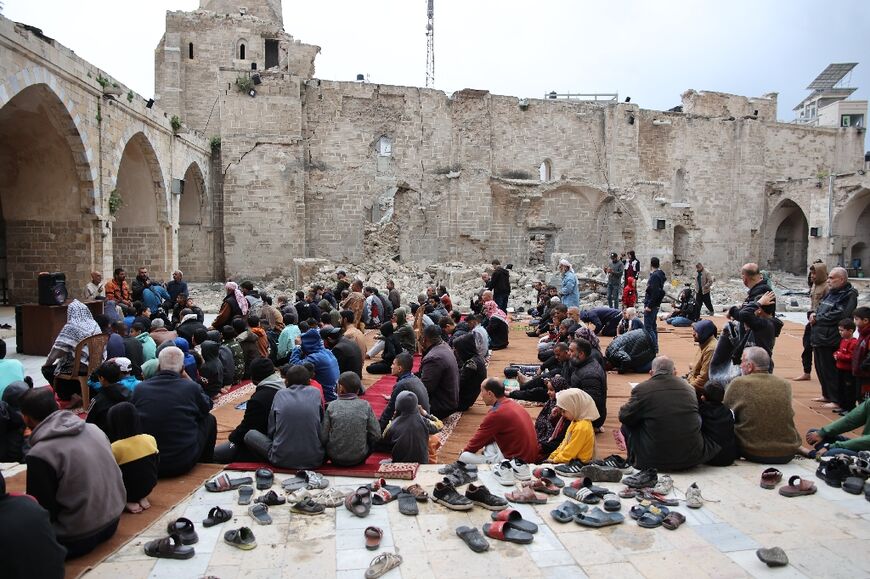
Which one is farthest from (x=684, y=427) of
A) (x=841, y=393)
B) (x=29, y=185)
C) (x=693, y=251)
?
(x=693, y=251)

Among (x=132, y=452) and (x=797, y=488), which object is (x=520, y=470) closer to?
(x=797, y=488)

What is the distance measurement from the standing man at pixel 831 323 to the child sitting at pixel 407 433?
4.69 metres

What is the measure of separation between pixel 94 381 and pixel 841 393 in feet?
26.3

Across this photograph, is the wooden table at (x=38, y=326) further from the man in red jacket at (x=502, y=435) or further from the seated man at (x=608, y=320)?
the seated man at (x=608, y=320)

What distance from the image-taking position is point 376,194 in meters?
23.2

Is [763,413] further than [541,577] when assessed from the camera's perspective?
Yes

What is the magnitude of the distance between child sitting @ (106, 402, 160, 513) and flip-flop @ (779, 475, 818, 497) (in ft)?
14.6

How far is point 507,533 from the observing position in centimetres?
389

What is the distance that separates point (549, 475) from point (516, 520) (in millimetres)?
866

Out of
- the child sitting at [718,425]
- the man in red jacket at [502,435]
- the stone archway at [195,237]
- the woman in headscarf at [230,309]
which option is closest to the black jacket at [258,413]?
the man in red jacket at [502,435]

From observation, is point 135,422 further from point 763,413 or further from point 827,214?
point 827,214

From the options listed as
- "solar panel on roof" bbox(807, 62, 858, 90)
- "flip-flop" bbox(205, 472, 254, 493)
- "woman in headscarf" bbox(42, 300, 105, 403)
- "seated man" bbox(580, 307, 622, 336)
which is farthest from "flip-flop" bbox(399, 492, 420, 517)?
"solar panel on roof" bbox(807, 62, 858, 90)

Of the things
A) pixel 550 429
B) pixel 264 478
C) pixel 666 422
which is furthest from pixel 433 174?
pixel 264 478

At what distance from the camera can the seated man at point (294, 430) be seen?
4.95 meters
